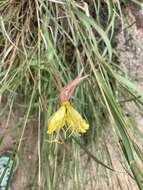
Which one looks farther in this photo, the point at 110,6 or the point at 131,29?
the point at 131,29

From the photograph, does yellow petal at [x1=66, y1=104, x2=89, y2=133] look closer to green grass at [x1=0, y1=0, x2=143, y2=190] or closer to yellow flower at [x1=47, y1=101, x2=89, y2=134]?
yellow flower at [x1=47, y1=101, x2=89, y2=134]

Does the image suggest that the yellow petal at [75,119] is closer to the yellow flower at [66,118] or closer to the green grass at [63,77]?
the yellow flower at [66,118]

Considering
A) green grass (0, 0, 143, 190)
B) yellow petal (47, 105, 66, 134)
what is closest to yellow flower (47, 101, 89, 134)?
yellow petal (47, 105, 66, 134)

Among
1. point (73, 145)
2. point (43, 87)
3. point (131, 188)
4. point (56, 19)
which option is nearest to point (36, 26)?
point (56, 19)

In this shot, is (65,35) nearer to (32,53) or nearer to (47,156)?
(32,53)

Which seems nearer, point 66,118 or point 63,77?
point 66,118

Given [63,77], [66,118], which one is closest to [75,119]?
[66,118]

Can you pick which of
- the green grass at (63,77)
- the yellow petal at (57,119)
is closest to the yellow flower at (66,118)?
the yellow petal at (57,119)

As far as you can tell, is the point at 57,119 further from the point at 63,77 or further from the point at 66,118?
the point at 63,77

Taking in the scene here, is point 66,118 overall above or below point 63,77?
above
